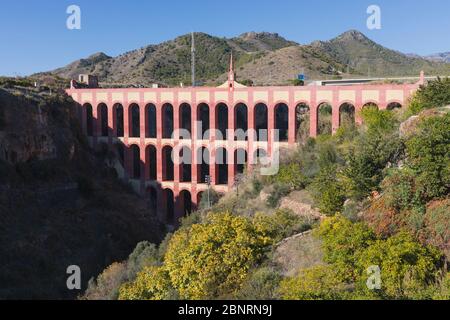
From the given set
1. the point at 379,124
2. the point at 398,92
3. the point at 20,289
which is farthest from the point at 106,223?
the point at 398,92

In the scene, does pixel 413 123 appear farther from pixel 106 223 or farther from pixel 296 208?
pixel 106 223

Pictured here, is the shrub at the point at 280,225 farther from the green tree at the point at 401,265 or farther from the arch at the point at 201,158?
the arch at the point at 201,158

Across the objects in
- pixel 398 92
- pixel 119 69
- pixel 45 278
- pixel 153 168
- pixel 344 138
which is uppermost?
pixel 119 69

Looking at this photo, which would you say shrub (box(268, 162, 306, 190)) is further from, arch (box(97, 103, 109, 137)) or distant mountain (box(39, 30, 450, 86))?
distant mountain (box(39, 30, 450, 86))

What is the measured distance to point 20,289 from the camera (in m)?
24.8

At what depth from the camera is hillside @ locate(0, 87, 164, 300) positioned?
2758 centimetres

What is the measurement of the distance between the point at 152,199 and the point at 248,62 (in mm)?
49869

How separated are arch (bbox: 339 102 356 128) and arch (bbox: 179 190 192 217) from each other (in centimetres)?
1549

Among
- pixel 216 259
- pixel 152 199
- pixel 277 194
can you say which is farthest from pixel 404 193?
pixel 152 199

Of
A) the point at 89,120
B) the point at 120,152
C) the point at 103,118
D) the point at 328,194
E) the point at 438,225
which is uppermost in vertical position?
the point at 103,118

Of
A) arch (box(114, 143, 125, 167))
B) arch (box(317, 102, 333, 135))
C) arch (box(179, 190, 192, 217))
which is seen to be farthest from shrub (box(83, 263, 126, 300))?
arch (box(317, 102, 333, 135))

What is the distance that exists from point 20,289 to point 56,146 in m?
18.3

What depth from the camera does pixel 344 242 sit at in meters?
14.9

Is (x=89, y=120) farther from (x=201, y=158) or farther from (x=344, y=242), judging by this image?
(x=344, y=242)
